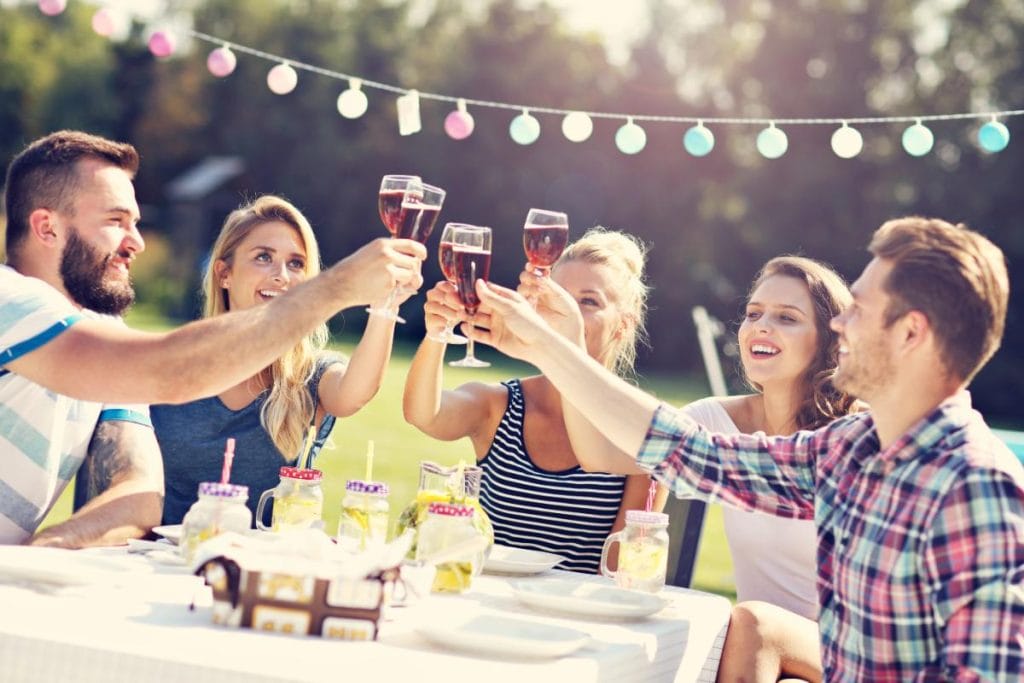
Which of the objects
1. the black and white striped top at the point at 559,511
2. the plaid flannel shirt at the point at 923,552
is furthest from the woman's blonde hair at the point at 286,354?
the plaid flannel shirt at the point at 923,552

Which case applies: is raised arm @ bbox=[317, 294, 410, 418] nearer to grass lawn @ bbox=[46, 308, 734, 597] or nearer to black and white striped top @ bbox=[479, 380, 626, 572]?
grass lawn @ bbox=[46, 308, 734, 597]

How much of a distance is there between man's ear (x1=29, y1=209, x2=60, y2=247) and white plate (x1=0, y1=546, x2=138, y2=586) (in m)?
0.95

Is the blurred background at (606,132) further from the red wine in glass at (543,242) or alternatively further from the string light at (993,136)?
the red wine in glass at (543,242)

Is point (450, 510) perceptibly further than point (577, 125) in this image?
No

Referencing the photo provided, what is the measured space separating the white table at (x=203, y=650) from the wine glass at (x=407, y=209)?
36.1 inches

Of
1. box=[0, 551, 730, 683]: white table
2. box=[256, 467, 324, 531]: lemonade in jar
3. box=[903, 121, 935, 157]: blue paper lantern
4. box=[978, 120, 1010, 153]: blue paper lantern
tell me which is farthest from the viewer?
box=[903, 121, 935, 157]: blue paper lantern

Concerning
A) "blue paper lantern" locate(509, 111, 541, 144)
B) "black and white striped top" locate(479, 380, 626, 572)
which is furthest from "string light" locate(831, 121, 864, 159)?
"black and white striped top" locate(479, 380, 626, 572)

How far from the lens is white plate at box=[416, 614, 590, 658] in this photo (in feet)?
7.09

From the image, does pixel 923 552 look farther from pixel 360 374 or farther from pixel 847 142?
pixel 847 142

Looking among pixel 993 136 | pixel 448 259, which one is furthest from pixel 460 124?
pixel 448 259

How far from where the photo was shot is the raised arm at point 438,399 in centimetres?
342

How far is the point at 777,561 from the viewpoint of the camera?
359cm

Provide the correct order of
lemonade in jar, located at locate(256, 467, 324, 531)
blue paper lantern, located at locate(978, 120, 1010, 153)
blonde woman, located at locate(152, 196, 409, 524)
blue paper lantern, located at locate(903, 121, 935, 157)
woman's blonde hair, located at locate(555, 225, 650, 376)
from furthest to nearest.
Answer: blue paper lantern, located at locate(903, 121, 935, 157) → blue paper lantern, located at locate(978, 120, 1010, 153) → woman's blonde hair, located at locate(555, 225, 650, 376) → blonde woman, located at locate(152, 196, 409, 524) → lemonade in jar, located at locate(256, 467, 324, 531)

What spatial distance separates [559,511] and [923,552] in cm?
169
